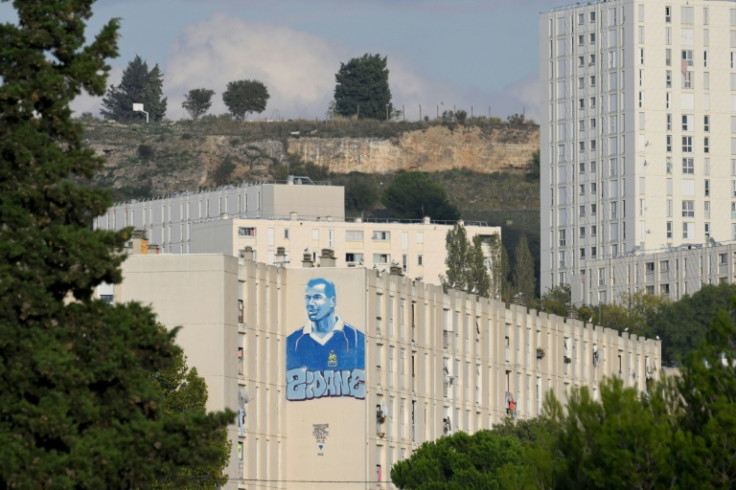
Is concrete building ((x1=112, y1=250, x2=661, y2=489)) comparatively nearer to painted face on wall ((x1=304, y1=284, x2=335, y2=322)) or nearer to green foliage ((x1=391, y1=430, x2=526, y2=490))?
painted face on wall ((x1=304, y1=284, x2=335, y2=322))

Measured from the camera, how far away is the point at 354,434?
435 ft

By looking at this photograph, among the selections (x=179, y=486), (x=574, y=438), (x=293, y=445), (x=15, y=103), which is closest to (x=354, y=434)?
(x=293, y=445)

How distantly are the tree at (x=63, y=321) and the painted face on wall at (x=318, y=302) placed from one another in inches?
2841

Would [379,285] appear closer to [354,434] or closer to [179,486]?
[354,434]

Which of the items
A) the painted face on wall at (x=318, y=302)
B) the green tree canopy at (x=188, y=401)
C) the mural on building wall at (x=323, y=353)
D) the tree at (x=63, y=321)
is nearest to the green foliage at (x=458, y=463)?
the green tree canopy at (x=188, y=401)

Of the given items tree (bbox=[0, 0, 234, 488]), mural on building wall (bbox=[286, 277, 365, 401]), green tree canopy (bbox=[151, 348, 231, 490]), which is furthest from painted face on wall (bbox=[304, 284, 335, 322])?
tree (bbox=[0, 0, 234, 488])

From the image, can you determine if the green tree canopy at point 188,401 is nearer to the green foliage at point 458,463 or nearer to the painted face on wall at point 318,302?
the green foliage at point 458,463

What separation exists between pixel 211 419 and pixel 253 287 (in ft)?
233

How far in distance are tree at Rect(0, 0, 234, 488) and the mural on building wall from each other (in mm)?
71392

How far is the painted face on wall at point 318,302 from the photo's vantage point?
13338 cm

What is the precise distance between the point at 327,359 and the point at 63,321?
7340 cm

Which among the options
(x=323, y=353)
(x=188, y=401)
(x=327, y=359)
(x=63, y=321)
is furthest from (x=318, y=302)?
(x=63, y=321)

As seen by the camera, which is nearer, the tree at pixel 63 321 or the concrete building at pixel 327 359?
the tree at pixel 63 321

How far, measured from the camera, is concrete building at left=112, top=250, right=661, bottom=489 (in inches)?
4919
